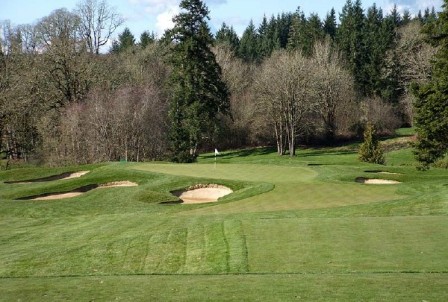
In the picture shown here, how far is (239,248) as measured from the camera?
40.7 ft

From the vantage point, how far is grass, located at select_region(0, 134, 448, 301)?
8812 mm

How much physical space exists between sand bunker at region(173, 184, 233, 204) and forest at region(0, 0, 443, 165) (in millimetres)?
22055

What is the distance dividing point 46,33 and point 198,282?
59.4 m

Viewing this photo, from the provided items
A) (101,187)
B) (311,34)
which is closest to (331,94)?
(311,34)

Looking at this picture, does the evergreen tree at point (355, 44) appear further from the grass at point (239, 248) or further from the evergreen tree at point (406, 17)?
the grass at point (239, 248)

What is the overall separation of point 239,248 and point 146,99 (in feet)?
139

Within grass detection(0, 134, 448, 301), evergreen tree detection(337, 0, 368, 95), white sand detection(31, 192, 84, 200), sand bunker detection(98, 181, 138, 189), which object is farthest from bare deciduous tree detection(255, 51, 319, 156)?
white sand detection(31, 192, 84, 200)

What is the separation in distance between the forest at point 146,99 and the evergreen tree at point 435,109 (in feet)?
51.7

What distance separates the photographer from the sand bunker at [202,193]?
2564 cm

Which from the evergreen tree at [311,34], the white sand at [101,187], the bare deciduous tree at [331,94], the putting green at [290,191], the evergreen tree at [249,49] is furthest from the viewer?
the evergreen tree at [249,49]

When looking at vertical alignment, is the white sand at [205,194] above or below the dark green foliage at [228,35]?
below

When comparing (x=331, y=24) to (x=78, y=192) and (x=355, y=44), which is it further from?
(x=78, y=192)

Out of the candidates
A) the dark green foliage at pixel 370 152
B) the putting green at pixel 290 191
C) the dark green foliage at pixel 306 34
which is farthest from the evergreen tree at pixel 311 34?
the putting green at pixel 290 191

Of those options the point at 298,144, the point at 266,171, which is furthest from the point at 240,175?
the point at 298,144
